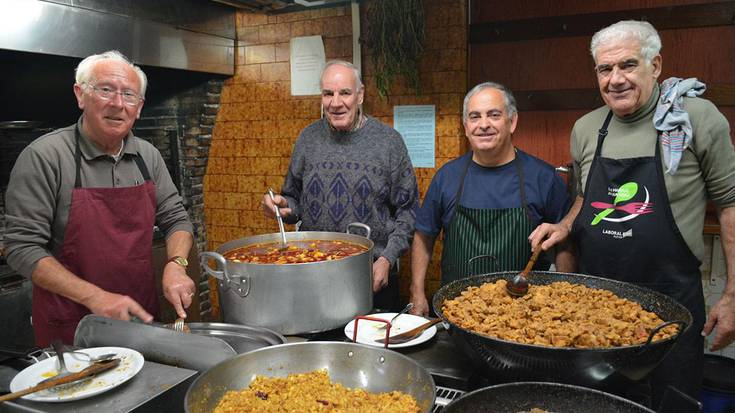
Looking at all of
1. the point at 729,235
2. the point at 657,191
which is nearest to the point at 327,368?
the point at 657,191

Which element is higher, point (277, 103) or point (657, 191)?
point (277, 103)

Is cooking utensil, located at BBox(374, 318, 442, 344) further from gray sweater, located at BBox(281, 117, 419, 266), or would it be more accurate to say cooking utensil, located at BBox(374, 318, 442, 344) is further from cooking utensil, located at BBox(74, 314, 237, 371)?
gray sweater, located at BBox(281, 117, 419, 266)

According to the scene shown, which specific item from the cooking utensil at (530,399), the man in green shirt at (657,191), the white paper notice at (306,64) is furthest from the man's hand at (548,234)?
the white paper notice at (306,64)

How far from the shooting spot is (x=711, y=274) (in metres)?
3.31

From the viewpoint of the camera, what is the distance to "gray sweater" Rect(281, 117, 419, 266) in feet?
9.11

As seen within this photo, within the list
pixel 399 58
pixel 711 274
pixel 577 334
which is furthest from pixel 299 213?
pixel 711 274

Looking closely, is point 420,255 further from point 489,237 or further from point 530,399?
point 530,399

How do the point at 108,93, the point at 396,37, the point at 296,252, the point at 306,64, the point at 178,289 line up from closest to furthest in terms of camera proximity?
the point at 178,289
the point at 296,252
the point at 108,93
the point at 396,37
the point at 306,64

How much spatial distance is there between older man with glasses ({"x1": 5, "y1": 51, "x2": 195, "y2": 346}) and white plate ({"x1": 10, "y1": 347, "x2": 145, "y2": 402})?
1.36 feet

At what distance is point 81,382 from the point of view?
132 centimetres

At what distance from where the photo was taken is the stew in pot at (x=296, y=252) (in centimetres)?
190

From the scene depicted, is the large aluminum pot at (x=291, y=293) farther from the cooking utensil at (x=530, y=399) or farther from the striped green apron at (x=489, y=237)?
the striped green apron at (x=489, y=237)

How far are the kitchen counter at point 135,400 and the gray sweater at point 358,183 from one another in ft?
5.14

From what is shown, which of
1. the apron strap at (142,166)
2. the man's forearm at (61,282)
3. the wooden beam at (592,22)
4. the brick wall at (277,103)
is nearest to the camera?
the man's forearm at (61,282)
